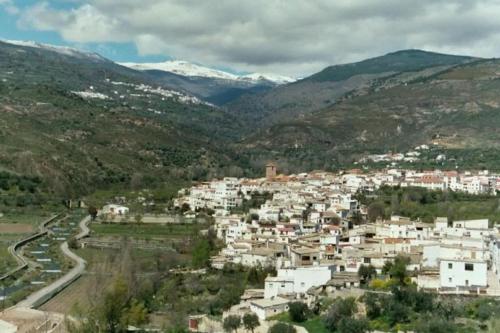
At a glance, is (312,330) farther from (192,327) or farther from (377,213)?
(377,213)

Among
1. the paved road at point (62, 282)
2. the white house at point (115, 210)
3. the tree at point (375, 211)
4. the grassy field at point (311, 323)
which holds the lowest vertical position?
the paved road at point (62, 282)

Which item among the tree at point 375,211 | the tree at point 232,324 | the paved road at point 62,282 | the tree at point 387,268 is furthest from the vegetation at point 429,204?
the tree at point 232,324

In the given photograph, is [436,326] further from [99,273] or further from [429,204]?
Result: [429,204]

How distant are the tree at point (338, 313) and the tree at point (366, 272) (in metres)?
5.04

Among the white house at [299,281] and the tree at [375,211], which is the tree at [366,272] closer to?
the white house at [299,281]

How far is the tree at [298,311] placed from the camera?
2295 centimetres

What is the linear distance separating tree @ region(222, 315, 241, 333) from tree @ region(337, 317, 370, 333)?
408 cm

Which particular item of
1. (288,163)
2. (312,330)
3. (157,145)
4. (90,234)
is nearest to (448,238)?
(312,330)

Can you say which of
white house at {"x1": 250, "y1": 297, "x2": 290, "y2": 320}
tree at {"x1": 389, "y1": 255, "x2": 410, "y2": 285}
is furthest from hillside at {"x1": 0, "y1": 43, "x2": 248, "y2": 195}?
tree at {"x1": 389, "y1": 255, "x2": 410, "y2": 285}

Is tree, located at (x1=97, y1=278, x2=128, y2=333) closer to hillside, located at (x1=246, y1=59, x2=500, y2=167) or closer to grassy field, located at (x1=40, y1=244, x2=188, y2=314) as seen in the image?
grassy field, located at (x1=40, y1=244, x2=188, y2=314)

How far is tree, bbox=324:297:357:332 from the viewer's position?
21156 millimetres

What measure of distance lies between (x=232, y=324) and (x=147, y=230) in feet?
87.8

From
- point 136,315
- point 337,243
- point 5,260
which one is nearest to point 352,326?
point 136,315

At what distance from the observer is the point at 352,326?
20.1 meters
